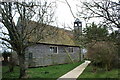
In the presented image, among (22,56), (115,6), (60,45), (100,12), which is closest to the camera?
(115,6)

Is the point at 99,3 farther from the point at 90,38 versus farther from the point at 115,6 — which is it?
the point at 90,38

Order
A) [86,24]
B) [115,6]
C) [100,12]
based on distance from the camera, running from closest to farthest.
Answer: [115,6] → [100,12] → [86,24]

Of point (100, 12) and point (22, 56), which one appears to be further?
point (22, 56)

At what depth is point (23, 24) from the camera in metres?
7.60

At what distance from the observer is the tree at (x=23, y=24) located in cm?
700

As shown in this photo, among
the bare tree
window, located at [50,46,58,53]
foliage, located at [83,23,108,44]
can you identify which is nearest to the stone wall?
window, located at [50,46,58,53]

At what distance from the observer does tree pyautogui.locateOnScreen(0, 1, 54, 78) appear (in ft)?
23.0

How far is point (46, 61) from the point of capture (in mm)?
14461

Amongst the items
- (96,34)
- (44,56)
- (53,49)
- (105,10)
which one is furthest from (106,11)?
(53,49)

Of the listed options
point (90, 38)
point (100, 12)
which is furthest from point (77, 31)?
point (100, 12)

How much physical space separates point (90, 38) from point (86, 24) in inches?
28.0

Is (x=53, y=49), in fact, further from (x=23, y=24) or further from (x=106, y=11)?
(x=106, y=11)

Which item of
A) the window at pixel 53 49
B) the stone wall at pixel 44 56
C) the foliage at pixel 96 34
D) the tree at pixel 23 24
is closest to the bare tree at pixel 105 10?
the foliage at pixel 96 34

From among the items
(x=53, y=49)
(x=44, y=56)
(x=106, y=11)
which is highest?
(x=106, y=11)
